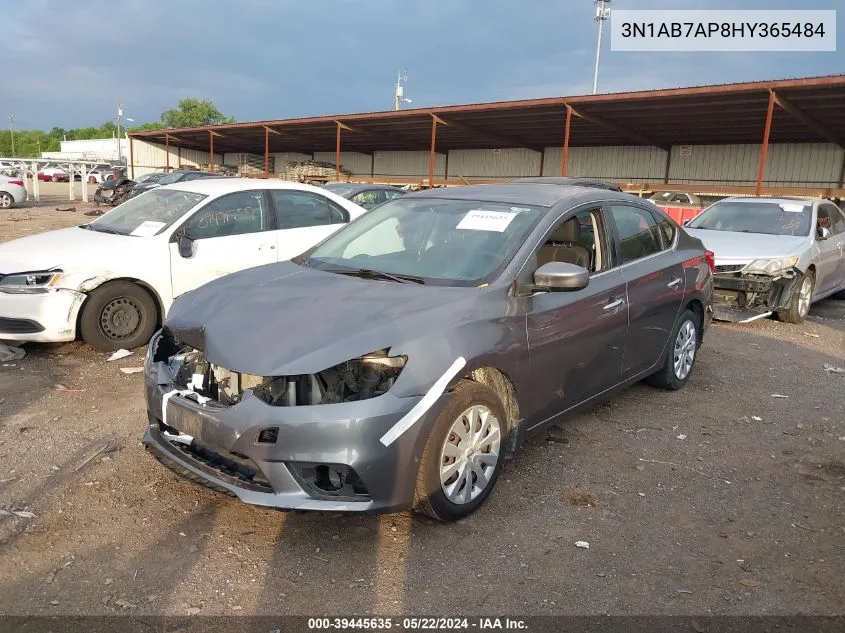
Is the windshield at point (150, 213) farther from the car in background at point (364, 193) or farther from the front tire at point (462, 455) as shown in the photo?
the car in background at point (364, 193)

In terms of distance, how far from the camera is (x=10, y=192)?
23469 mm

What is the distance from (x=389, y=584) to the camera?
2777 mm

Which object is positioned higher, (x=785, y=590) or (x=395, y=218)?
(x=395, y=218)

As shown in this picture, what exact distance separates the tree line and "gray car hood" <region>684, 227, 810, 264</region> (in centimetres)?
8330

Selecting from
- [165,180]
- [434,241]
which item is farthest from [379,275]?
[165,180]

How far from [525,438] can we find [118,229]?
4.71 meters

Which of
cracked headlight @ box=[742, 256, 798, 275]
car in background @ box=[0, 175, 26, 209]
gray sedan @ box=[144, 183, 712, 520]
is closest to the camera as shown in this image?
gray sedan @ box=[144, 183, 712, 520]

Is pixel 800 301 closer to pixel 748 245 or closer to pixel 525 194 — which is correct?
pixel 748 245

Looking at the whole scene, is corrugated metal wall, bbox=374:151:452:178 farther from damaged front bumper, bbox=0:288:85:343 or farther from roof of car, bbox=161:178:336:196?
damaged front bumper, bbox=0:288:85:343

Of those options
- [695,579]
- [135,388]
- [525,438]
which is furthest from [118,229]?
[695,579]

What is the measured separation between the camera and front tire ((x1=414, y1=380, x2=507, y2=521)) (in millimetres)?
3010

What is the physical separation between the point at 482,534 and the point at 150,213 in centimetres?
495

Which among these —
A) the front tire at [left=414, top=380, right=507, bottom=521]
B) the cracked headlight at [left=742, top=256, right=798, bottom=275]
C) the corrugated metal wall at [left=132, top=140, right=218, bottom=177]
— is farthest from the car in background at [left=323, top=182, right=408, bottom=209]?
the corrugated metal wall at [left=132, top=140, right=218, bottom=177]

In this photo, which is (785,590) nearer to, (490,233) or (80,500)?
(490,233)
